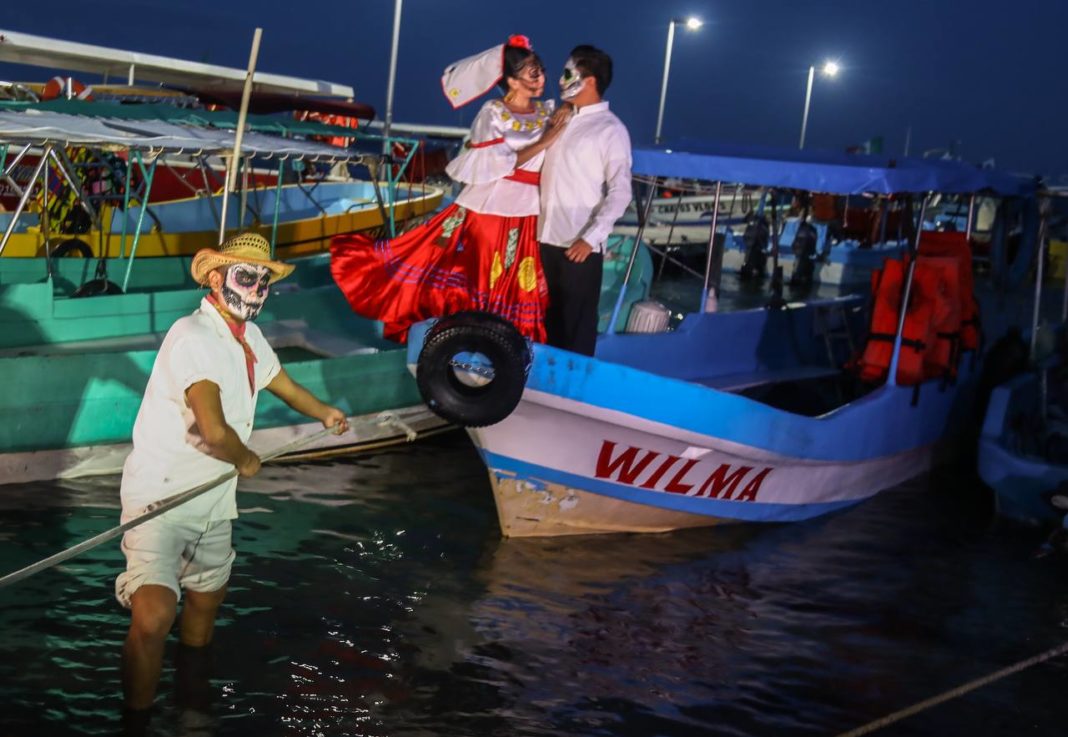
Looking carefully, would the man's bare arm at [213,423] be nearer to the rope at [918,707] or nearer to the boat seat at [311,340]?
the rope at [918,707]

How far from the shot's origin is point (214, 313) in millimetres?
4812

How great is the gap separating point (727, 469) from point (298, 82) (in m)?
12.6

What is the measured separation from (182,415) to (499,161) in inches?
114

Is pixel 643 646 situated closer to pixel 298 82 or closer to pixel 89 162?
pixel 89 162

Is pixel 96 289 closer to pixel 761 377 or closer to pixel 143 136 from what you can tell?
pixel 143 136

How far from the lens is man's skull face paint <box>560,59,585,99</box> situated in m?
7.05

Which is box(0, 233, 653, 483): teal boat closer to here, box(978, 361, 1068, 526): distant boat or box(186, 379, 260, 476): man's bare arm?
box(186, 379, 260, 476): man's bare arm

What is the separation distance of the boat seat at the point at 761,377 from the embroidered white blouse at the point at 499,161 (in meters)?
4.07

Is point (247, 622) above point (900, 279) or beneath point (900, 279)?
beneath

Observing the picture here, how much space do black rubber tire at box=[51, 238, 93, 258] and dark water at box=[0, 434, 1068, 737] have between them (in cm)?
539

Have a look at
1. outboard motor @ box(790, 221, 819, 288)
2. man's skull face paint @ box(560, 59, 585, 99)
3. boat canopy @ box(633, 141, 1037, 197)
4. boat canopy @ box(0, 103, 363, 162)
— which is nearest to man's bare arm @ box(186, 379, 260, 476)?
man's skull face paint @ box(560, 59, 585, 99)

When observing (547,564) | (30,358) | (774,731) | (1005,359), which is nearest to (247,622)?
(547,564)

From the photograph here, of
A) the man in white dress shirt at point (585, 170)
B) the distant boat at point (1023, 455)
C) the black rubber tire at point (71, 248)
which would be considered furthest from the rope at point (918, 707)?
the black rubber tire at point (71, 248)

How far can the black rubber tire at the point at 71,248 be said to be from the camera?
44.2 feet
